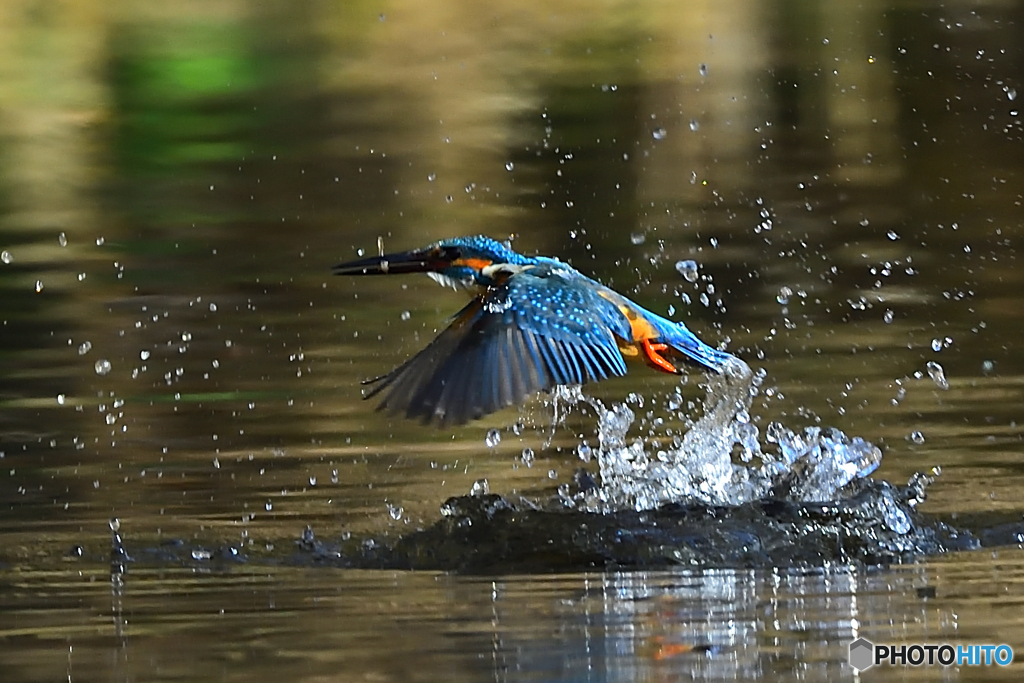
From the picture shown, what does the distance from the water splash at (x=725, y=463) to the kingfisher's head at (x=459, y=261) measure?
0.60 meters

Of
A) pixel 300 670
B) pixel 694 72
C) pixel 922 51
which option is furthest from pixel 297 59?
pixel 300 670

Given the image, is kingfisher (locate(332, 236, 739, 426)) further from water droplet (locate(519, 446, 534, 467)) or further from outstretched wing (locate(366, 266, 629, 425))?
water droplet (locate(519, 446, 534, 467))

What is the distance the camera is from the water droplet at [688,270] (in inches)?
344

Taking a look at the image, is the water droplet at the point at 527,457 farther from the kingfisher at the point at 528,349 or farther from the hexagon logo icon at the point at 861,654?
the hexagon logo icon at the point at 861,654

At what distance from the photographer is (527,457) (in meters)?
6.49

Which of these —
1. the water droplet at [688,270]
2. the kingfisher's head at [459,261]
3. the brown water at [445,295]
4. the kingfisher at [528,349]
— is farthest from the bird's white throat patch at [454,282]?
the water droplet at [688,270]

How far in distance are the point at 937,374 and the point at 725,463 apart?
1.55m

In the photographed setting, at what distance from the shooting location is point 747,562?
5.03 metres

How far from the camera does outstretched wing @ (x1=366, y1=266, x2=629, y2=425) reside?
17.7ft

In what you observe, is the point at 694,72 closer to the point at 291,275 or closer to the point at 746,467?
the point at 291,275

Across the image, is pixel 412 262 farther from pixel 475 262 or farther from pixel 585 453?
pixel 585 453

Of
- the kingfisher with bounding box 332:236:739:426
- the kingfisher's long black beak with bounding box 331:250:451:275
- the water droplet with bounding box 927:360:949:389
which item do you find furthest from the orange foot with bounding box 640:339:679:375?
the water droplet with bounding box 927:360:949:389

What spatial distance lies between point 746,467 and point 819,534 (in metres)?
1.16

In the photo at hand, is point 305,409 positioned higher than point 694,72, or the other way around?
point 694,72
